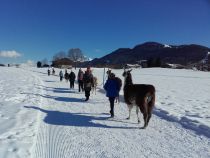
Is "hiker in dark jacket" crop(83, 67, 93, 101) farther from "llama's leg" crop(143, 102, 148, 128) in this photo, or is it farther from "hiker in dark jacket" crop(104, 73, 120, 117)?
"llama's leg" crop(143, 102, 148, 128)

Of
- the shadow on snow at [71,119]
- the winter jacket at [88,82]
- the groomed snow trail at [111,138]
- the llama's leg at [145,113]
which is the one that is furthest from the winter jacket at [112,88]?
the winter jacket at [88,82]

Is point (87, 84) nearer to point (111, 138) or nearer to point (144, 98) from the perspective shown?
point (144, 98)

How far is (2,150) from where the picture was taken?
664cm

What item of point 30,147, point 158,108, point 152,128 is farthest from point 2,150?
point 158,108

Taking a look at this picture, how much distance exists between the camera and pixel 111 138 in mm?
8109

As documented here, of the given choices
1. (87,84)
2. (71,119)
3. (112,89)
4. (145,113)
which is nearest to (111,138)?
(145,113)

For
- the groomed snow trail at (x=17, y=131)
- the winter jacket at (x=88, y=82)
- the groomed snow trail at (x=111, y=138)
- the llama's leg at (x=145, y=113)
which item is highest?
the winter jacket at (x=88, y=82)

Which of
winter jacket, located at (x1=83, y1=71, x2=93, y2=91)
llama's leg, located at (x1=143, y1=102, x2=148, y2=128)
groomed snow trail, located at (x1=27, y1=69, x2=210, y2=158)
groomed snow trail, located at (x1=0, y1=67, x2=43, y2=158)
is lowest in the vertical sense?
groomed snow trail, located at (x1=27, y1=69, x2=210, y2=158)

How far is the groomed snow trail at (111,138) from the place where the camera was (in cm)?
688

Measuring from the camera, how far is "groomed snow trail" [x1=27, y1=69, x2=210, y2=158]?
22.6 feet

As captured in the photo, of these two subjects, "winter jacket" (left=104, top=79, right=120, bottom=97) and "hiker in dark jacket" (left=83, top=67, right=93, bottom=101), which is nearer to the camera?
"winter jacket" (left=104, top=79, right=120, bottom=97)

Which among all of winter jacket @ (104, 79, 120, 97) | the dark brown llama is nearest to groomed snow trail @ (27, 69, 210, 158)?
the dark brown llama

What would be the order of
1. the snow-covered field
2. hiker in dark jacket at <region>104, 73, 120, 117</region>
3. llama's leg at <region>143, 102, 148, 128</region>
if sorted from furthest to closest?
1. hiker in dark jacket at <region>104, 73, 120, 117</region>
2. llama's leg at <region>143, 102, 148, 128</region>
3. the snow-covered field

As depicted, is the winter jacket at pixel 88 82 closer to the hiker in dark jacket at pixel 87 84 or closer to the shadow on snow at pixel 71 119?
the hiker in dark jacket at pixel 87 84
